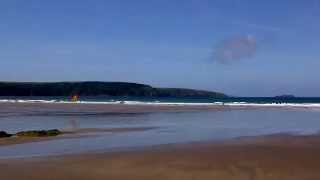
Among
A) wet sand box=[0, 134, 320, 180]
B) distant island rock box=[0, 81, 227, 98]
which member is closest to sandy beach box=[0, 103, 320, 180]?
wet sand box=[0, 134, 320, 180]

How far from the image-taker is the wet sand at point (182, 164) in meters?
10.4

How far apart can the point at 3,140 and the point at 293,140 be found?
9.27 metres

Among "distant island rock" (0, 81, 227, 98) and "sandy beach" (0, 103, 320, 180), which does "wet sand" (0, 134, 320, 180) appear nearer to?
"sandy beach" (0, 103, 320, 180)

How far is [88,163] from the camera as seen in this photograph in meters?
11.8

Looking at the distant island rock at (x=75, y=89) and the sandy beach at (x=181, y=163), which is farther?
the distant island rock at (x=75, y=89)

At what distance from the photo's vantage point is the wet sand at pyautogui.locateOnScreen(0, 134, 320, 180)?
10.4 metres

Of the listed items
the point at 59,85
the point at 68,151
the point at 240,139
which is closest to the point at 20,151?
the point at 68,151

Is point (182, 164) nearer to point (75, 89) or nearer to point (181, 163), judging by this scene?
point (181, 163)

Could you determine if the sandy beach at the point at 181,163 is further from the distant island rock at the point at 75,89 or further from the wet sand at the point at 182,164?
the distant island rock at the point at 75,89

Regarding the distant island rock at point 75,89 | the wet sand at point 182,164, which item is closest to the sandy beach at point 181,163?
the wet sand at point 182,164

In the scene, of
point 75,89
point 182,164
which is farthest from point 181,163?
point 75,89

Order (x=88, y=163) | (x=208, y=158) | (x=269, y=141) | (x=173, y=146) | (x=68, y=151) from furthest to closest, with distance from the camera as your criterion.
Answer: (x=269, y=141) < (x=173, y=146) < (x=68, y=151) < (x=208, y=158) < (x=88, y=163)

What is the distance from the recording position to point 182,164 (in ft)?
38.6

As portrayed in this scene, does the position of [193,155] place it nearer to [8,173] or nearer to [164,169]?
[164,169]
